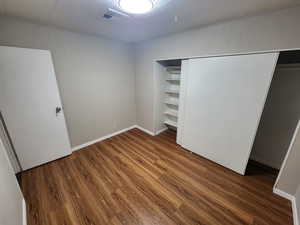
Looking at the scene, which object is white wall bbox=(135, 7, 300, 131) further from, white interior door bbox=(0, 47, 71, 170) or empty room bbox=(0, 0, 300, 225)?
white interior door bbox=(0, 47, 71, 170)

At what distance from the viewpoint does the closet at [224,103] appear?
61.7 inches

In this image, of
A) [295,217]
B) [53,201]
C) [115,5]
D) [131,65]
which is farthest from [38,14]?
[295,217]

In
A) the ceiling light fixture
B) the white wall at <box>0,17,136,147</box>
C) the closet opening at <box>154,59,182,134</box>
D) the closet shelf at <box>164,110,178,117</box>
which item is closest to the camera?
the ceiling light fixture

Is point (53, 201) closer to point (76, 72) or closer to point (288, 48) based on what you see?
point (76, 72)

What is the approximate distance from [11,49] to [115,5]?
5.07 feet

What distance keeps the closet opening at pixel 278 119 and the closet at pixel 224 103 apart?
447mm

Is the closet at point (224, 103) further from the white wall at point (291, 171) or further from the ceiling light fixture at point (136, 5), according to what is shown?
the ceiling light fixture at point (136, 5)

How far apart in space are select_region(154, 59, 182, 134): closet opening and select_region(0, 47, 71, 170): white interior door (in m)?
1.96

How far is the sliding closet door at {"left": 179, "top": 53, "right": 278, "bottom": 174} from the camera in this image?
5.13ft

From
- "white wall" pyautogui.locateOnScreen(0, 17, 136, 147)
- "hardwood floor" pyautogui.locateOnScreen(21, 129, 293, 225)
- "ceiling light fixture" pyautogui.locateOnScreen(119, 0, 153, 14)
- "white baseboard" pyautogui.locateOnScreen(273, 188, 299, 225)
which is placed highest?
"ceiling light fixture" pyautogui.locateOnScreen(119, 0, 153, 14)

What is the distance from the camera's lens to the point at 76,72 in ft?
7.53

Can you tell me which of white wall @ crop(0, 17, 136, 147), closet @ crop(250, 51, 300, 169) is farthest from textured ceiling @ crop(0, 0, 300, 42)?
closet @ crop(250, 51, 300, 169)

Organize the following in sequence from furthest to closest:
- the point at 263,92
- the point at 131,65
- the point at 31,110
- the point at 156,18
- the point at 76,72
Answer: the point at 131,65 → the point at 76,72 → the point at 31,110 → the point at 156,18 → the point at 263,92

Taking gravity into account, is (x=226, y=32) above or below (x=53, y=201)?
above
